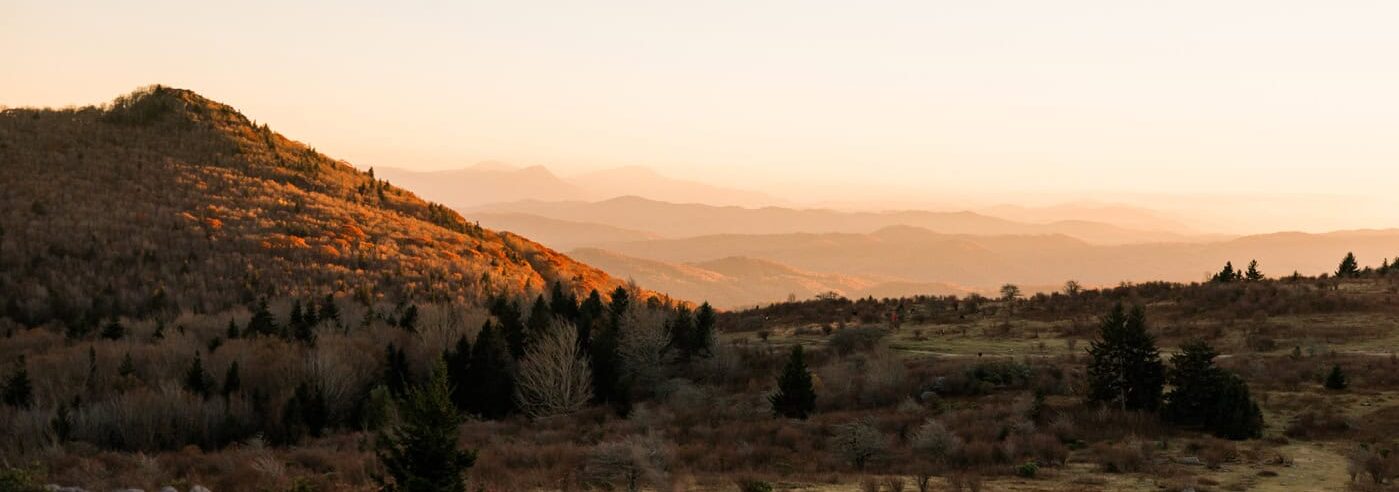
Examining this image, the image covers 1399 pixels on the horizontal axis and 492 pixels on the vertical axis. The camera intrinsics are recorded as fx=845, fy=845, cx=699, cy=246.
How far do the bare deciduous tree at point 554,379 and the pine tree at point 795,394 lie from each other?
12382 mm

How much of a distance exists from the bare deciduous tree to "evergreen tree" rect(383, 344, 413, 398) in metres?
7.12

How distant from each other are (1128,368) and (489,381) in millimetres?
30776

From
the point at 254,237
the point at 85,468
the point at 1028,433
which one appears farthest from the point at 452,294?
the point at 1028,433

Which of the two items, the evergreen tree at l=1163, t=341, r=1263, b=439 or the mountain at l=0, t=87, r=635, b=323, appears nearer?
the evergreen tree at l=1163, t=341, r=1263, b=439

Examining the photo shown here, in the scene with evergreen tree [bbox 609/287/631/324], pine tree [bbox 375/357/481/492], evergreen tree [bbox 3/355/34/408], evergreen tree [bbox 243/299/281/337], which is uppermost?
evergreen tree [bbox 609/287/631/324]

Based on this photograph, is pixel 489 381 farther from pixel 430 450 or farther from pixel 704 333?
pixel 430 450

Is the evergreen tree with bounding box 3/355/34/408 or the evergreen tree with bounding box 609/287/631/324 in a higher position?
the evergreen tree with bounding box 609/287/631/324

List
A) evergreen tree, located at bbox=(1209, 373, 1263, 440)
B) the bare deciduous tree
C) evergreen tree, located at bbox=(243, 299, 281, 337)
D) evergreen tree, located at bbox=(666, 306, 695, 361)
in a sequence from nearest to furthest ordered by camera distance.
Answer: evergreen tree, located at bbox=(1209, 373, 1263, 440)
the bare deciduous tree
evergreen tree, located at bbox=(666, 306, 695, 361)
evergreen tree, located at bbox=(243, 299, 281, 337)

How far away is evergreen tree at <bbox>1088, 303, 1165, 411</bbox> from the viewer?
95.7 feet

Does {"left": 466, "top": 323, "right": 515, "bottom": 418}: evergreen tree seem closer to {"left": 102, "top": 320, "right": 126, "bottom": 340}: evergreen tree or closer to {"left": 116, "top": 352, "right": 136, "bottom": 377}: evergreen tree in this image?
{"left": 116, "top": 352, "right": 136, "bottom": 377}: evergreen tree

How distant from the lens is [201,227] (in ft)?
270

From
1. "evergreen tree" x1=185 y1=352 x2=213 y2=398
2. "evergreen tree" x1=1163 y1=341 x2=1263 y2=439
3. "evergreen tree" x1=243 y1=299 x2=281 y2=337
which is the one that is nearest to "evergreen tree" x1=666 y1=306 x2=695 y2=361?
"evergreen tree" x1=185 y1=352 x2=213 y2=398

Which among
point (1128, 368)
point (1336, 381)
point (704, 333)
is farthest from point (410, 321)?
point (1336, 381)


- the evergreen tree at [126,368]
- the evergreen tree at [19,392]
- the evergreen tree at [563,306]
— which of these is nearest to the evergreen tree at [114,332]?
the evergreen tree at [126,368]
